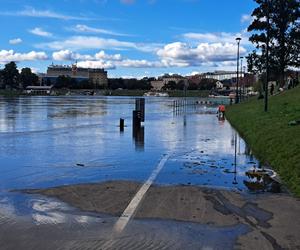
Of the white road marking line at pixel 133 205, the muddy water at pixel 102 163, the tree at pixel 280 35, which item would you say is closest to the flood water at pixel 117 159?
the muddy water at pixel 102 163

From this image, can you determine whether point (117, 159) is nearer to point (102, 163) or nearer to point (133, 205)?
point (102, 163)

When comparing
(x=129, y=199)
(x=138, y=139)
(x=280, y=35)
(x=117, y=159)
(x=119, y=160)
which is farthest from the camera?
(x=280, y=35)

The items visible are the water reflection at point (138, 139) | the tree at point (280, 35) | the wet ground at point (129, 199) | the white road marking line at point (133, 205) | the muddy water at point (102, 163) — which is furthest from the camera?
the tree at point (280, 35)

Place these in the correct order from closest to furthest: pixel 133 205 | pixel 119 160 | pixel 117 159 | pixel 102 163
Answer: pixel 133 205 < pixel 102 163 < pixel 119 160 < pixel 117 159

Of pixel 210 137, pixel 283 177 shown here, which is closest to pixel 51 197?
pixel 283 177

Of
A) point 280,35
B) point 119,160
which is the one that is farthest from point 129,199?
point 280,35

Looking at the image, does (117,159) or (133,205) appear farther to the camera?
(117,159)

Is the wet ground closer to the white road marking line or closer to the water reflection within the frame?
the white road marking line

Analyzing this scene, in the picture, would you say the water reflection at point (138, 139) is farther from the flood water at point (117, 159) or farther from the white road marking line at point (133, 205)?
the white road marking line at point (133, 205)

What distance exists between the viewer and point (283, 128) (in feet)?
60.0

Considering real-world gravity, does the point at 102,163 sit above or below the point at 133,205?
below

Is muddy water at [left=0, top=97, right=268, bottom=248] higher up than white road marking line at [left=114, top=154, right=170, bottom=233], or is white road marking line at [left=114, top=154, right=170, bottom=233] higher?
white road marking line at [left=114, top=154, right=170, bottom=233]

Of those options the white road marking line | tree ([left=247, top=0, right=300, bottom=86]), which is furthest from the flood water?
tree ([left=247, top=0, right=300, bottom=86])

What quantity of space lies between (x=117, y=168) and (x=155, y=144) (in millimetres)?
6319
